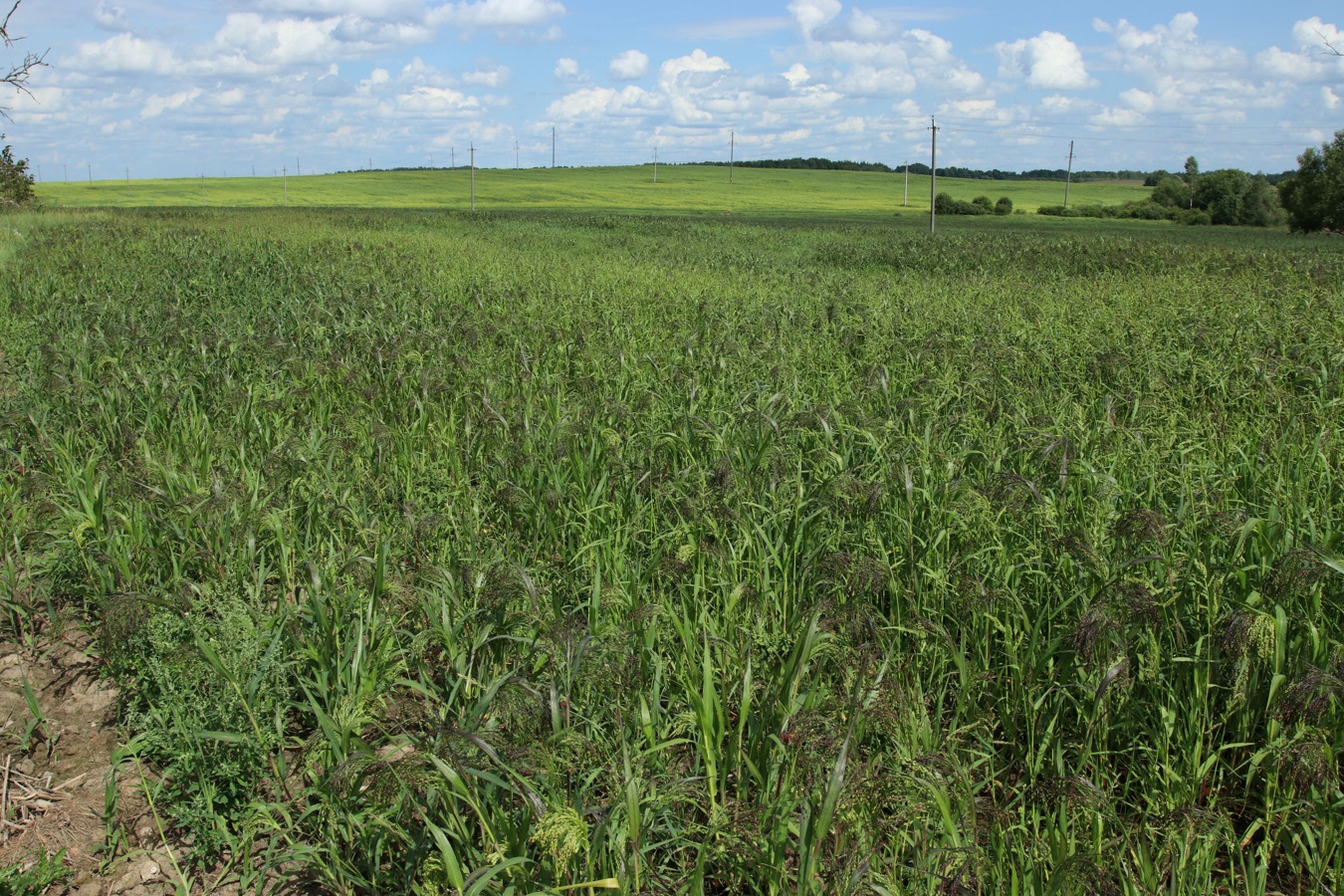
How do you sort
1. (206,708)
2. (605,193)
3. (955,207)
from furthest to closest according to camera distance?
(605,193) < (955,207) < (206,708)

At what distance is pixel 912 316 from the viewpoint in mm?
10047

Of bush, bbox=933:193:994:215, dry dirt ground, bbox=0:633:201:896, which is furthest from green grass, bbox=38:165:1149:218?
dry dirt ground, bbox=0:633:201:896

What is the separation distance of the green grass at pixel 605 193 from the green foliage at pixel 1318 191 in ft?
76.1

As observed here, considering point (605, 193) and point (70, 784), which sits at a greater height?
point (605, 193)

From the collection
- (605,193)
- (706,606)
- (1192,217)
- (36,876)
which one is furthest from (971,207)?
(36,876)

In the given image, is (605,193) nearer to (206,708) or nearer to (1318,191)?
(1318,191)

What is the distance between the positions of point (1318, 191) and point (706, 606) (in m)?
68.9

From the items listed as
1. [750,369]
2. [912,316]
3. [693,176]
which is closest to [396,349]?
[750,369]

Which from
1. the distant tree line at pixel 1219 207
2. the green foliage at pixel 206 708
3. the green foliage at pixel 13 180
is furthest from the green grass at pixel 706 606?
the distant tree line at pixel 1219 207

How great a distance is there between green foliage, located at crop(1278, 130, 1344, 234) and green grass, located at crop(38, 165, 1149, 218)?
23.2 m

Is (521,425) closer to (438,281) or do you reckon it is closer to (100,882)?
(100,882)

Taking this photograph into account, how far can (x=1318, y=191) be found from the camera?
55.8 m

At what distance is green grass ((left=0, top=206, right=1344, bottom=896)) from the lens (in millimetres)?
2221

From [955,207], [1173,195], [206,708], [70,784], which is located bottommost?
[70,784]
